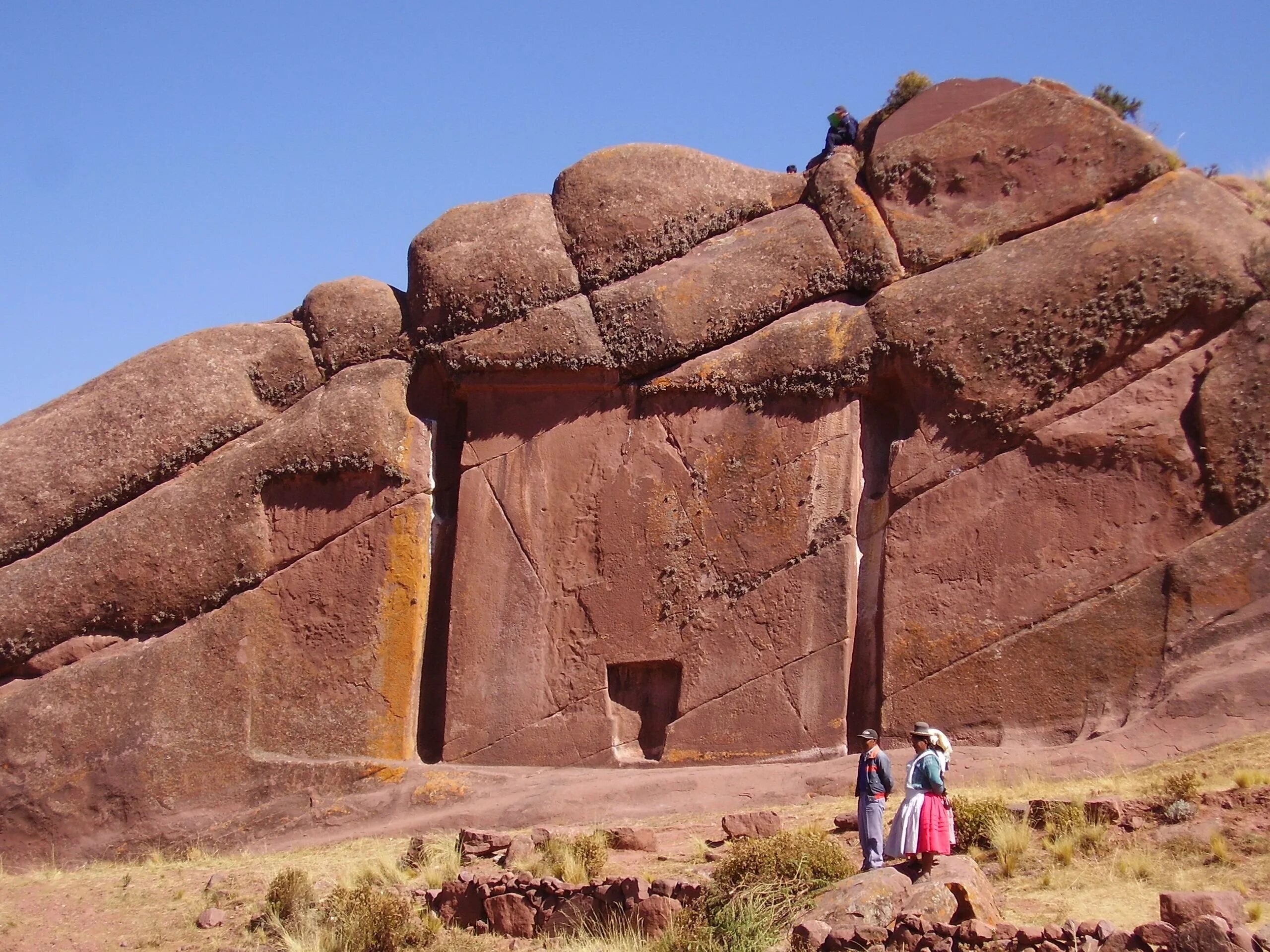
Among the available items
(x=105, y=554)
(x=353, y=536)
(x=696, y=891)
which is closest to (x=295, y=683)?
(x=353, y=536)

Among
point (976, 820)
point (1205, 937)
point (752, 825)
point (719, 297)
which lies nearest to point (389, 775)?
point (752, 825)

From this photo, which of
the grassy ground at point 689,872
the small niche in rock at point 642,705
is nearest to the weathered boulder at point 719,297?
the small niche in rock at point 642,705

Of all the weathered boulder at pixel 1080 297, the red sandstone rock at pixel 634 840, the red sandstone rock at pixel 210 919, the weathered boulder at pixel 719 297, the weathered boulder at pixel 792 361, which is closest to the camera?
the red sandstone rock at pixel 210 919

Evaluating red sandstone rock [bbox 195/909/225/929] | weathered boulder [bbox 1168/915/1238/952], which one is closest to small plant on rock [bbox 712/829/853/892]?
weathered boulder [bbox 1168/915/1238/952]

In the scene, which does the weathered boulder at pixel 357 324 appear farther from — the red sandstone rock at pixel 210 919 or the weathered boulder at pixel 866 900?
the weathered boulder at pixel 866 900

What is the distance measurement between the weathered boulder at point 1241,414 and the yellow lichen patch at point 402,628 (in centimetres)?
830

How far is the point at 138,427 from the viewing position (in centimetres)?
1659

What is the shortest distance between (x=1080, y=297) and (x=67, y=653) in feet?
38.2

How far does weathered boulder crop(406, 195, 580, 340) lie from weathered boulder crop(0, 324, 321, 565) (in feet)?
5.82

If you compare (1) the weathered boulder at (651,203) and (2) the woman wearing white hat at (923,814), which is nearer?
(2) the woman wearing white hat at (923,814)

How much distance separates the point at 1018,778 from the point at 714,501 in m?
4.30

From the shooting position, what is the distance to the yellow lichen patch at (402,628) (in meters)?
15.2

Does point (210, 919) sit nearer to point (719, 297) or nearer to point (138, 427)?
point (138, 427)

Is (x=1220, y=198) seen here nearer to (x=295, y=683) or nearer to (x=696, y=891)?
(x=696, y=891)
